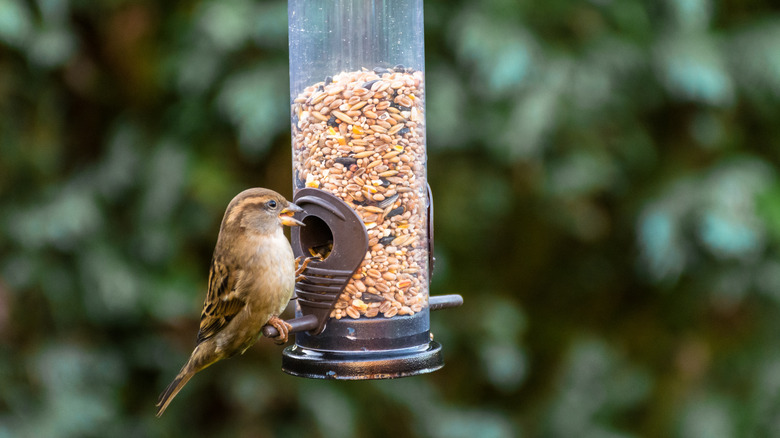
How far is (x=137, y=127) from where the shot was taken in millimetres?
4777

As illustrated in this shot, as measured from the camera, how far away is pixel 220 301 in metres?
3.06

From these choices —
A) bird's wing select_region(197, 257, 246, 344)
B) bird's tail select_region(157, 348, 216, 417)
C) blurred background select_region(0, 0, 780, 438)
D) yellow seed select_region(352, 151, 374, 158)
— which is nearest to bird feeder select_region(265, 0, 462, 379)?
yellow seed select_region(352, 151, 374, 158)

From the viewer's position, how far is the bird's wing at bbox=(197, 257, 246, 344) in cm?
303

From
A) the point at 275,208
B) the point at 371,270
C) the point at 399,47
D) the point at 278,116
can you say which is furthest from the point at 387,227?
the point at 278,116

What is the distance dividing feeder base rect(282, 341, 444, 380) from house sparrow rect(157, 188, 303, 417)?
0.34 feet

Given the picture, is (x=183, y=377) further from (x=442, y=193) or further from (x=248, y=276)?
(x=442, y=193)

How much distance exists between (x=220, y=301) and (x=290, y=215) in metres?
0.37

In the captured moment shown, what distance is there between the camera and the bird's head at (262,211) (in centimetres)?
Answer: 299

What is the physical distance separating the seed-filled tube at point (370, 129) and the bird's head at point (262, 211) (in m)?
0.16

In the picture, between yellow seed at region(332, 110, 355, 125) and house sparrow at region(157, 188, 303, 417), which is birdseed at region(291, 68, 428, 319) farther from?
house sparrow at region(157, 188, 303, 417)

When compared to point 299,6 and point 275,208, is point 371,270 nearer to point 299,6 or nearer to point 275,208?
point 275,208

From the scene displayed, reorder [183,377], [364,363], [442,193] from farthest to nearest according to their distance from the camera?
[442,193] < [183,377] < [364,363]

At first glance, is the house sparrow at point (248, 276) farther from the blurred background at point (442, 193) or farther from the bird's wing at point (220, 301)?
the blurred background at point (442, 193)

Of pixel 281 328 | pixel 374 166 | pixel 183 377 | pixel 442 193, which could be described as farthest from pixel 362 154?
pixel 442 193
